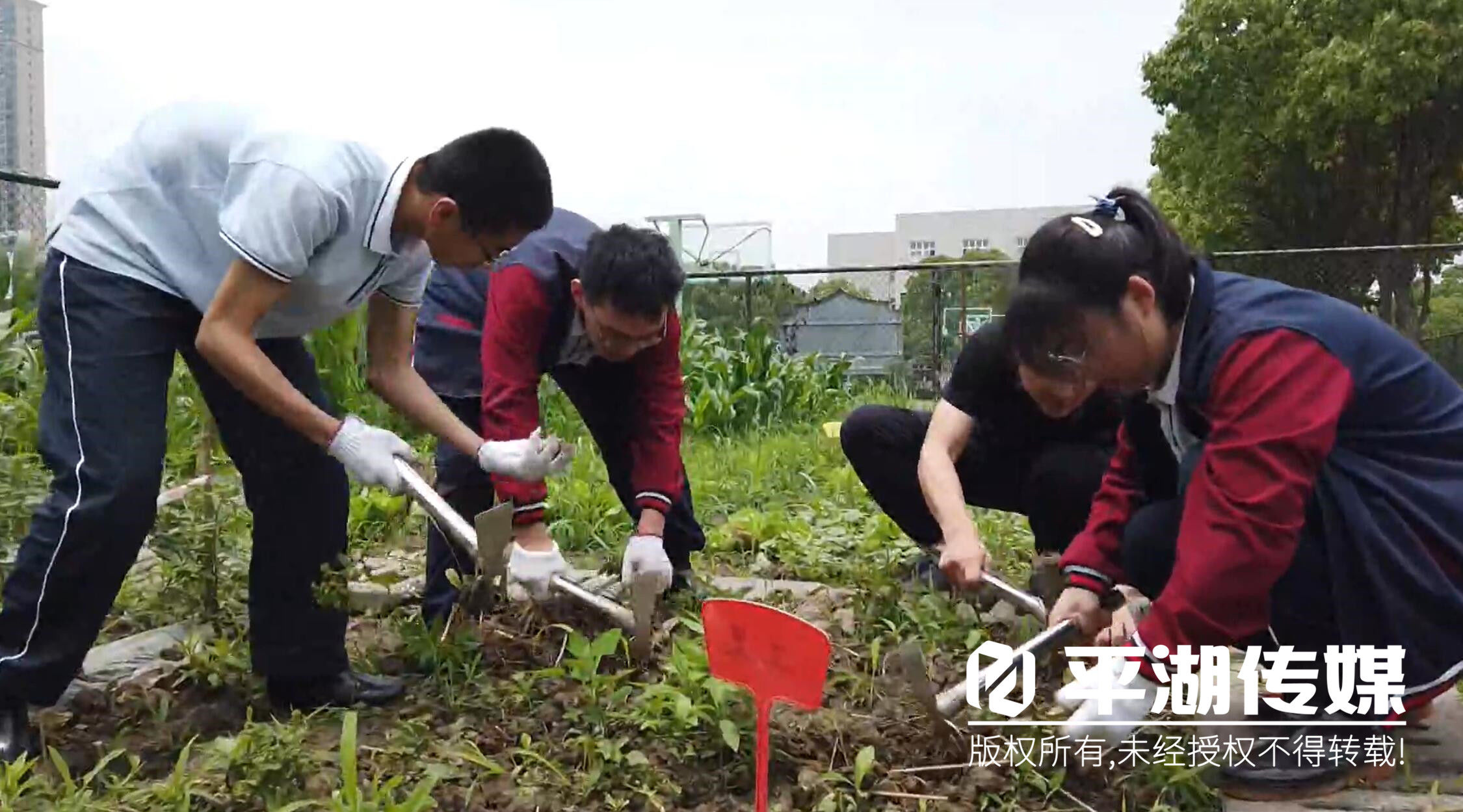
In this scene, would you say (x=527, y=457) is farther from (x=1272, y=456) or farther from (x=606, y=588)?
(x=1272, y=456)

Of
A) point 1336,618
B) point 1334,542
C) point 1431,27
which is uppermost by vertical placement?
point 1431,27

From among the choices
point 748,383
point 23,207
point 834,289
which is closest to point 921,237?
point 834,289

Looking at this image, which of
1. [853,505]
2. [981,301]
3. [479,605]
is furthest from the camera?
[981,301]

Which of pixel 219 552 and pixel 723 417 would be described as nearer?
pixel 219 552

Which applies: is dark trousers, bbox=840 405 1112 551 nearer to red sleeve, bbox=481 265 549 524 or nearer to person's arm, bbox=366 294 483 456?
red sleeve, bbox=481 265 549 524

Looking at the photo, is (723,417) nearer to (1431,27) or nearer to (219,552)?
(219,552)

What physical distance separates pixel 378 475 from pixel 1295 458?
1389 millimetres

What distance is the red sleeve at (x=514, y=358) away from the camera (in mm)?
2451

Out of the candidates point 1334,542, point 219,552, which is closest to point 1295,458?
point 1334,542

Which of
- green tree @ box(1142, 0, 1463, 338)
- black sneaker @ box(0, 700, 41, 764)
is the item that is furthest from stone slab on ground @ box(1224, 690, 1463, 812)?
green tree @ box(1142, 0, 1463, 338)

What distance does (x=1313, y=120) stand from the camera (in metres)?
14.8

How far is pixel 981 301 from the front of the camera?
7465 mm

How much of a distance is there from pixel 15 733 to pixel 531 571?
2.87 ft

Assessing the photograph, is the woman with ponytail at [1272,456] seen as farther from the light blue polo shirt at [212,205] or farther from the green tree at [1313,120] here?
the green tree at [1313,120]
